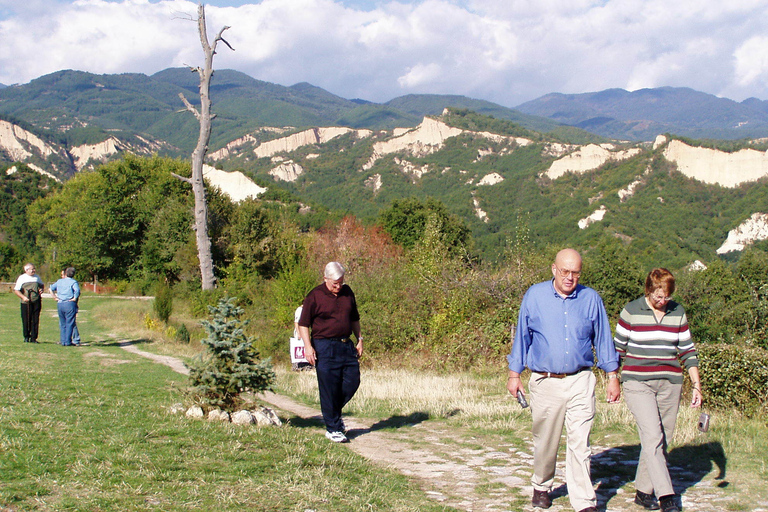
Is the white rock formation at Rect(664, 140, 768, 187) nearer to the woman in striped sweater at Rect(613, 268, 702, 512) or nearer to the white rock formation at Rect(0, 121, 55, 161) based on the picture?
the woman in striped sweater at Rect(613, 268, 702, 512)

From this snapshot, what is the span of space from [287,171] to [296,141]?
41739mm

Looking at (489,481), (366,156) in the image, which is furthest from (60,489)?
(366,156)

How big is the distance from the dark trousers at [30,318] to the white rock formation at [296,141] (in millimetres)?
164780

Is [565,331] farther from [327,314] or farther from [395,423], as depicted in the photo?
[395,423]

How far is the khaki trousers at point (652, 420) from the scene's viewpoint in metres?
4.56

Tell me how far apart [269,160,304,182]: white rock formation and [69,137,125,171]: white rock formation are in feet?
201

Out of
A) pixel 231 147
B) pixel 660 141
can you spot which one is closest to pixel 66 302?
pixel 660 141

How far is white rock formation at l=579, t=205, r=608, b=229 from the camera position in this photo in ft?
254

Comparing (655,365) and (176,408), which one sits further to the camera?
(176,408)

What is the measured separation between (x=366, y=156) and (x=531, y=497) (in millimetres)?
148161

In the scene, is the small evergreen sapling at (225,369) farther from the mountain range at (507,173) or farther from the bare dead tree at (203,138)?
the bare dead tree at (203,138)

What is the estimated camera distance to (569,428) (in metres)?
4.46

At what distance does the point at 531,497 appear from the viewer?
4.77m

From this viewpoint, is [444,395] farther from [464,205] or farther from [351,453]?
[464,205]
